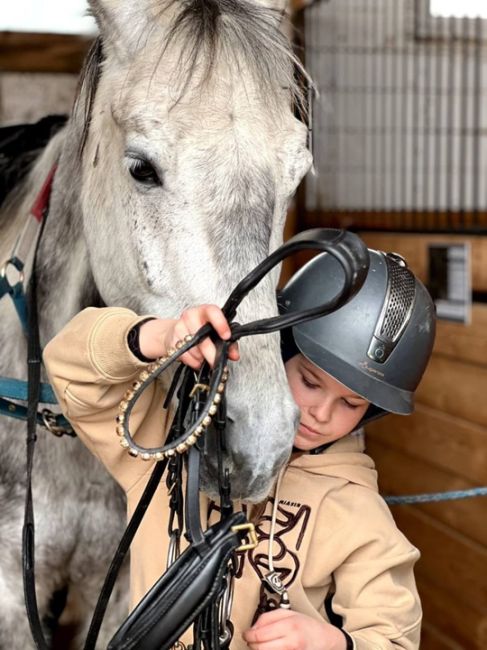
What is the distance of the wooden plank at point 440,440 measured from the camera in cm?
241

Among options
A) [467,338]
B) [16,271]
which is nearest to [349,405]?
[16,271]

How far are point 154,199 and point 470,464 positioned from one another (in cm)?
162

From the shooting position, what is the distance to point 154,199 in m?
1.11

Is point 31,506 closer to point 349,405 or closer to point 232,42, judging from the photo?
point 349,405

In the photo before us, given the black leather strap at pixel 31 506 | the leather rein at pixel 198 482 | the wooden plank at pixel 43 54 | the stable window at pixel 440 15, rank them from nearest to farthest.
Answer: the leather rein at pixel 198 482 → the black leather strap at pixel 31 506 → the wooden plank at pixel 43 54 → the stable window at pixel 440 15

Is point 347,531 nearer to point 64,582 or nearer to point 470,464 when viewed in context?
point 64,582

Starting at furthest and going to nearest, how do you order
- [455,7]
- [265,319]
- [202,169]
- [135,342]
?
[455,7] < [202,169] < [135,342] < [265,319]

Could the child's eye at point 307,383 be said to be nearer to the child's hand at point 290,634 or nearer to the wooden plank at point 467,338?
the child's hand at point 290,634

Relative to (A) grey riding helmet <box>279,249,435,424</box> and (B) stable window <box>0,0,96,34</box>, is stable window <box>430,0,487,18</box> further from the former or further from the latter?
(A) grey riding helmet <box>279,249,435,424</box>

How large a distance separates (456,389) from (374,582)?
57.3 inches

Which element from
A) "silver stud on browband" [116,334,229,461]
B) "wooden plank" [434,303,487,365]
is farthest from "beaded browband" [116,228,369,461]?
"wooden plank" [434,303,487,365]

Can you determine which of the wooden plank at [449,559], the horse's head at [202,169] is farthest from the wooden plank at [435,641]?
the horse's head at [202,169]

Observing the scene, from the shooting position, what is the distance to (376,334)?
119 centimetres

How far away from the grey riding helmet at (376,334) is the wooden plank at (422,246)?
1.26m
